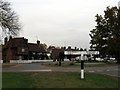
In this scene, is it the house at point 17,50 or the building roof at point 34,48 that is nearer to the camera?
the house at point 17,50

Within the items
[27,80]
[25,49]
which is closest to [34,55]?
[25,49]

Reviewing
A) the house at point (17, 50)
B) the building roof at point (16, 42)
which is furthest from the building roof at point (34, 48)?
the building roof at point (16, 42)

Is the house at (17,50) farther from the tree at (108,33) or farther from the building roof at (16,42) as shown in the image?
the tree at (108,33)

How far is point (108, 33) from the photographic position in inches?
2867

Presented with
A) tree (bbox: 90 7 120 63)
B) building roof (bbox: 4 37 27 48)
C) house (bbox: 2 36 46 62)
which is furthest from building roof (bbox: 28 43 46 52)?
tree (bbox: 90 7 120 63)

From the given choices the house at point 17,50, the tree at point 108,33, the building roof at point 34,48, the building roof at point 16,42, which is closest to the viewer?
the tree at point 108,33

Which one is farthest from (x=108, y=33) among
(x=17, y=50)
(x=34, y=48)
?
(x=34, y=48)

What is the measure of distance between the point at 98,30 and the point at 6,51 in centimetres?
4874

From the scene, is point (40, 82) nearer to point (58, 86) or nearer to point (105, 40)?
point (58, 86)

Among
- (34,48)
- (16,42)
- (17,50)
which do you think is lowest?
(17,50)

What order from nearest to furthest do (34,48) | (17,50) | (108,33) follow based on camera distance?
(108,33) → (17,50) → (34,48)

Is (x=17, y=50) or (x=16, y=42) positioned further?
(x=16, y=42)

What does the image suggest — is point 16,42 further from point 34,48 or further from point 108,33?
point 108,33

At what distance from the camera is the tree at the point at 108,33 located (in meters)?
69.3
